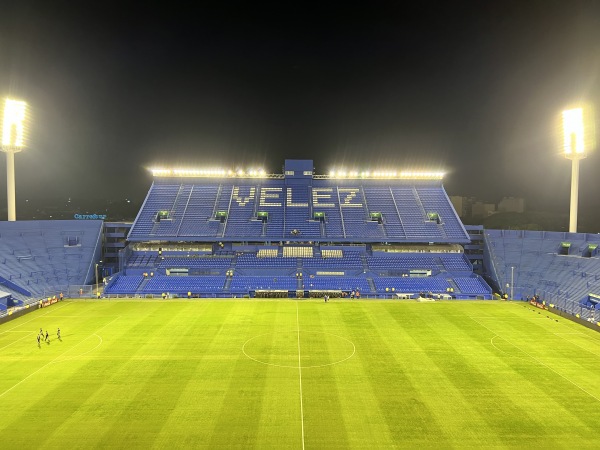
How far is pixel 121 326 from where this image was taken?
31.2 m

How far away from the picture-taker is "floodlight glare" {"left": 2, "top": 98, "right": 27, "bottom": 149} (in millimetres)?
45812

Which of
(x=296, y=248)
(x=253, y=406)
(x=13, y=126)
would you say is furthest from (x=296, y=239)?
(x=13, y=126)

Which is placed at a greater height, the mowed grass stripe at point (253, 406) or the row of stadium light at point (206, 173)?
the row of stadium light at point (206, 173)

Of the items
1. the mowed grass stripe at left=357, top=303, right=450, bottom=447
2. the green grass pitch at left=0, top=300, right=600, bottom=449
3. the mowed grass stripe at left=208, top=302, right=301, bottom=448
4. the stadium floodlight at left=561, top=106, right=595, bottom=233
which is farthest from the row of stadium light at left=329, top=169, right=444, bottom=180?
the mowed grass stripe at left=208, top=302, right=301, bottom=448

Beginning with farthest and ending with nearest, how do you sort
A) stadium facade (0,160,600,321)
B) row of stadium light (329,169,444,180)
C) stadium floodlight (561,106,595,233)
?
1. row of stadium light (329,169,444,180)
2. stadium facade (0,160,600,321)
3. stadium floodlight (561,106,595,233)

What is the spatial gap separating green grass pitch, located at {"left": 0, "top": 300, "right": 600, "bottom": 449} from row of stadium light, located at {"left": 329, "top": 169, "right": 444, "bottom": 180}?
3339 cm

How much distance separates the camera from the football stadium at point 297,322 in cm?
1648

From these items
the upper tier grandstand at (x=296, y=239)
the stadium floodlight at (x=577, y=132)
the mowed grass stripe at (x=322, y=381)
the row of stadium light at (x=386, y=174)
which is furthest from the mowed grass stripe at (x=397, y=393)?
the row of stadium light at (x=386, y=174)

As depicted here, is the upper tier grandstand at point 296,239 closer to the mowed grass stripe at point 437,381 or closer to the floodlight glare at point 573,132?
the mowed grass stripe at point 437,381

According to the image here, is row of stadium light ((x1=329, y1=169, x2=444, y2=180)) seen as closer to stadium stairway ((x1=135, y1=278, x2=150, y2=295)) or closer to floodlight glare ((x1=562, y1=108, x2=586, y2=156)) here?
floodlight glare ((x1=562, y1=108, x2=586, y2=156))

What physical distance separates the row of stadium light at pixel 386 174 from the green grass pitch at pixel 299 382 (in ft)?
110

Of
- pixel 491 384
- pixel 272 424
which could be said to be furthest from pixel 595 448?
pixel 272 424

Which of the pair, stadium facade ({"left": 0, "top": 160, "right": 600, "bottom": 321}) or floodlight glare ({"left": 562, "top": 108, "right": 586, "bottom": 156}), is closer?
stadium facade ({"left": 0, "top": 160, "right": 600, "bottom": 321})

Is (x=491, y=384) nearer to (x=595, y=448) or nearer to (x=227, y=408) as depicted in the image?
(x=595, y=448)
